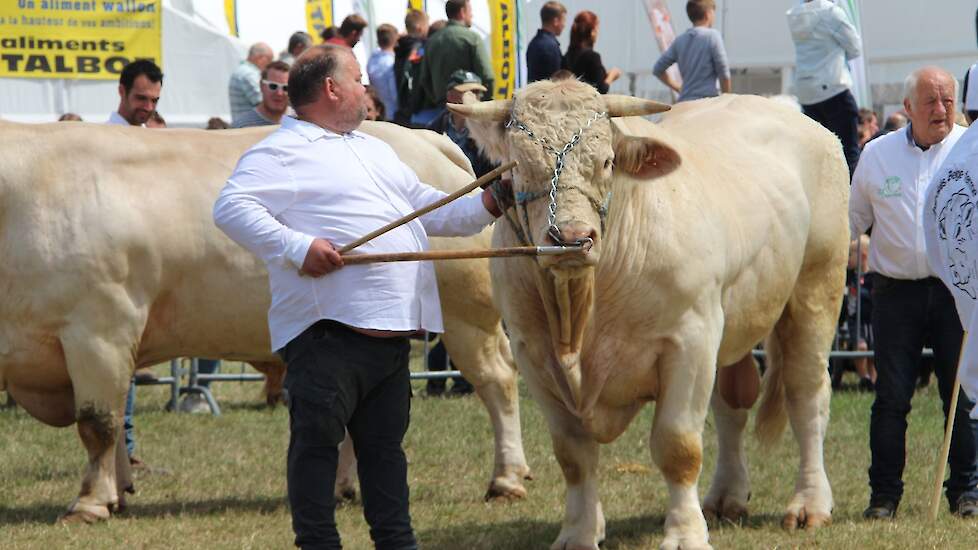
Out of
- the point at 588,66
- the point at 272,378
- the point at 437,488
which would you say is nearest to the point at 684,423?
the point at 437,488

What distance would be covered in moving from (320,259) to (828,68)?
26.6 feet

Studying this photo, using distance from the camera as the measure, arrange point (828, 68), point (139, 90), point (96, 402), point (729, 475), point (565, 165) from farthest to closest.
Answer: point (828, 68)
point (139, 90)
point (729, 475)
point (96, 402)
point (565, 165)

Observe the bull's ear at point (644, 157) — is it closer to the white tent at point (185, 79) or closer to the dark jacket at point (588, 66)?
the dark jacket at point (588, 66)

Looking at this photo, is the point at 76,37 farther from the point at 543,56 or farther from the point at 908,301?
the point at 908,301

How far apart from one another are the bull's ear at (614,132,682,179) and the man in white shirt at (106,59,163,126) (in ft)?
12.4

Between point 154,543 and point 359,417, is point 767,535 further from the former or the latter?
point 154,543

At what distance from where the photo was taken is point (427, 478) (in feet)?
25.8

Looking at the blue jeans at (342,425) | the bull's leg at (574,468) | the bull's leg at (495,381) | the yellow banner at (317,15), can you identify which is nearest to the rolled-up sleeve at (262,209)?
the blue jeans at (342,425)

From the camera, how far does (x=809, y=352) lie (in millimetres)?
7125

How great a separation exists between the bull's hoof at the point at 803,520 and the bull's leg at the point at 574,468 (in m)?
1.09

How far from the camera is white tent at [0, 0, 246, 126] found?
1462 cm

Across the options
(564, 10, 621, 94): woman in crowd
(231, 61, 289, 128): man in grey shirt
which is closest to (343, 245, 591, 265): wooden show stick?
(231, 61, 289, 128): man in grey shirt

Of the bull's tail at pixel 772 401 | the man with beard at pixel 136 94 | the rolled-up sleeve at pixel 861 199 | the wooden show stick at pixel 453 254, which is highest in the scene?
the man with beard at pixel 136 94

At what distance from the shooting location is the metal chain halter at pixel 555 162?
4.82m
